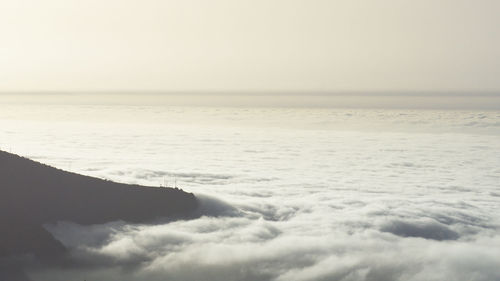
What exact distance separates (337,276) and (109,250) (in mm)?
44910

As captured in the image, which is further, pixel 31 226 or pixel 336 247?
pixel 336 247

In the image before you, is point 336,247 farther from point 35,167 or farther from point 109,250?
point 35,167

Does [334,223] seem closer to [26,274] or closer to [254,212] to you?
[254,212]

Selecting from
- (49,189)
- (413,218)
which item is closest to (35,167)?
(49,189)

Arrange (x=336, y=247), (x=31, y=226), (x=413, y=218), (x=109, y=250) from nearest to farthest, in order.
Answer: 1. (x=31, y=226)
2. (x=109, y=250)
3. (x=336, y=247)
4. (x=413, y=218)

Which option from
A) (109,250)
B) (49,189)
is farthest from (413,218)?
(49,189)

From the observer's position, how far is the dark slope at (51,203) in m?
88.3

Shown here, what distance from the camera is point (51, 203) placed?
99.1 m

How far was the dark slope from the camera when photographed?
88.3 m

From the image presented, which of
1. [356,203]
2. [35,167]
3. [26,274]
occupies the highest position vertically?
[35,167]

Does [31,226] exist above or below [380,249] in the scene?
above

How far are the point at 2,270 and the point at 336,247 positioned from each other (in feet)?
245

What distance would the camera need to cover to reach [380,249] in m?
131

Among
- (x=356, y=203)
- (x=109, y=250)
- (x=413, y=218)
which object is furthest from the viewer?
(x=356, y=203)
